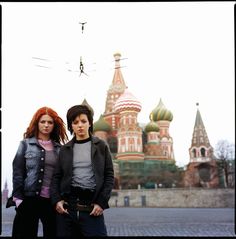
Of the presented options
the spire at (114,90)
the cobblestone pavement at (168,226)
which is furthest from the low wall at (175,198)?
the cobblestone pavement at (168,226)

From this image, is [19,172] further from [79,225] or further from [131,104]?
[131,104]

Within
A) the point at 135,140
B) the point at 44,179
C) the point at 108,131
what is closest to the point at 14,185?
the point at 44,179

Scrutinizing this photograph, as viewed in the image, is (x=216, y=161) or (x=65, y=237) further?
(x=216, y=161)

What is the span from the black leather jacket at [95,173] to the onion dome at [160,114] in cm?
3505

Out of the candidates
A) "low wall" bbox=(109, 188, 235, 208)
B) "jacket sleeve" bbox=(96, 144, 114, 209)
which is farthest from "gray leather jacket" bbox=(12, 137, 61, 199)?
"low wall" bbox=(109, 188, 235, 208)

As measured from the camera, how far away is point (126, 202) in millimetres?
28078

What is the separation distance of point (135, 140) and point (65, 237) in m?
30.2

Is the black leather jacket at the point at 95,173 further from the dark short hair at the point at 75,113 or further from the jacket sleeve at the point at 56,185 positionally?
the dark short hair at the point at 75,113

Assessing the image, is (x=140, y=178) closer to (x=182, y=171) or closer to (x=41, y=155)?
(x=182, y=171)

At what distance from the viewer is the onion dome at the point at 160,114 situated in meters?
36.9

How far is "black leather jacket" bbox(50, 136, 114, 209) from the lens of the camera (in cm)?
210

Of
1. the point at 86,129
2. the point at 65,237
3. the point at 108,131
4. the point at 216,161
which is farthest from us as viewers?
the point at 108,131

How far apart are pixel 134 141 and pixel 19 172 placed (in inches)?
1183

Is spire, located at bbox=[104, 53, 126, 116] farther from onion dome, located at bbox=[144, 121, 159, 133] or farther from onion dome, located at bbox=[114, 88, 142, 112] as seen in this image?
onion dome, located at bbox=[114, 88, 142, 112]
